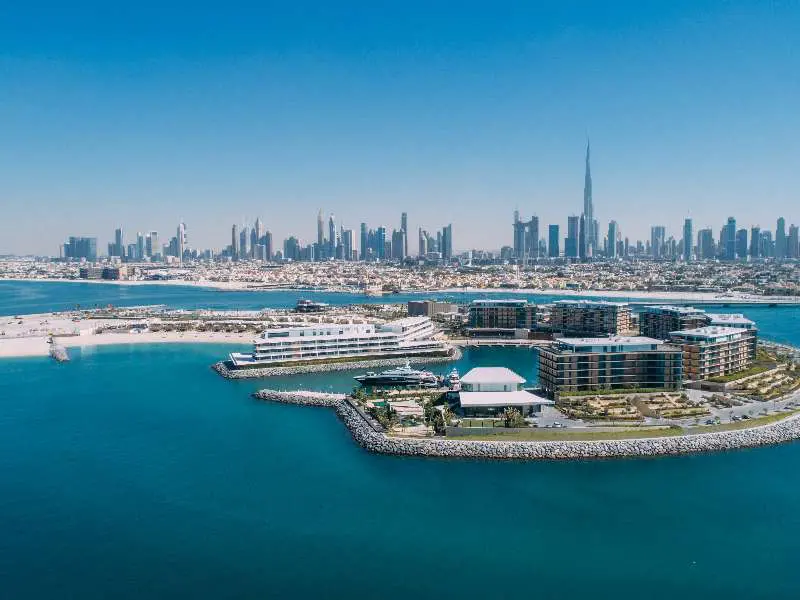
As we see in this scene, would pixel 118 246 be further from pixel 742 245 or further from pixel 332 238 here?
pixel 742 245

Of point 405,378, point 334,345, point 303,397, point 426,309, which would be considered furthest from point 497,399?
point 426,309

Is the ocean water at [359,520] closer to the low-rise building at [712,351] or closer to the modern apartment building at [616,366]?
the modern apartment building at [616,366]

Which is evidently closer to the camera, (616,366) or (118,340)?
(616,366)

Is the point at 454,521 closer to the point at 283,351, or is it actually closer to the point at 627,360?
the point at 627,360

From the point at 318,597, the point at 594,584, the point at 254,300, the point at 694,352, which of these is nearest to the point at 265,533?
the point at 318,597

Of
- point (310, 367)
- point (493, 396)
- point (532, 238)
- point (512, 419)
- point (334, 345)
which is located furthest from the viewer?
point (532, 238)

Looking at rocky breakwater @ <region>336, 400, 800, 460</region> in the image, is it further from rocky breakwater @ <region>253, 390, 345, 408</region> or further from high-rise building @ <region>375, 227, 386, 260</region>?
high-rise building @ <region>375, 227, 386, 260</region>
